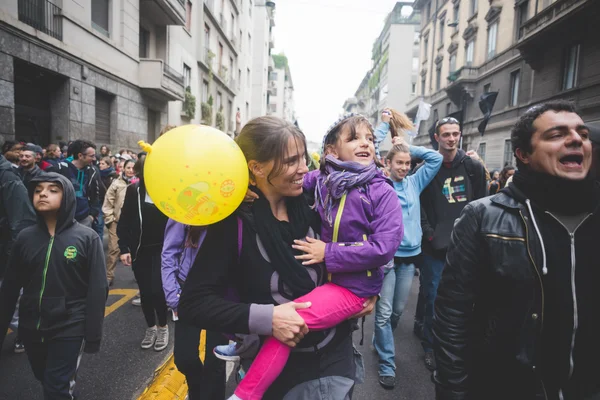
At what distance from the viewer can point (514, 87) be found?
800 inches

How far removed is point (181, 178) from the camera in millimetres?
1315

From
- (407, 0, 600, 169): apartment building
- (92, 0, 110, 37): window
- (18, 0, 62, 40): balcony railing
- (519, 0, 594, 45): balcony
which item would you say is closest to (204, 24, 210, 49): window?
(92, 0, 110, 37): window

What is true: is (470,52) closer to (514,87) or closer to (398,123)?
(514,87)

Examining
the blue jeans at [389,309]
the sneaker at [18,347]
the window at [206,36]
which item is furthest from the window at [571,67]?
the sneaker at [18,347]

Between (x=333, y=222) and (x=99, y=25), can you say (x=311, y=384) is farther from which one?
(x=99, y=25)

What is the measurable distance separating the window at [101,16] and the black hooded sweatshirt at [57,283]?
11.7 metres

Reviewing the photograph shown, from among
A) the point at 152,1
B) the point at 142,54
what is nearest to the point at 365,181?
the point at 152,1

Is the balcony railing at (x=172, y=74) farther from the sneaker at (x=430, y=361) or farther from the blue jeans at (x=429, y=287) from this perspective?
the sneaker at (x=430, y=361)

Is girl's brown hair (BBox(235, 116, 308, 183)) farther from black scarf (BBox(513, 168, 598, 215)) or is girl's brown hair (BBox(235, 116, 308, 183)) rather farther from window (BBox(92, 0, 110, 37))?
window (BBox(92, 0, 110, 37))

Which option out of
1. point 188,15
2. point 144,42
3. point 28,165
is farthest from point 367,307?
point 188,15

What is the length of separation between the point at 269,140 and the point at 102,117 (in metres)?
12.9

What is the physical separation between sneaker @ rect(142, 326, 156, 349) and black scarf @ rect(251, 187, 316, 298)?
296 cm

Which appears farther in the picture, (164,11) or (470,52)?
(470,52)

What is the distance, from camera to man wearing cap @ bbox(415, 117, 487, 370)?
12.2 feet
